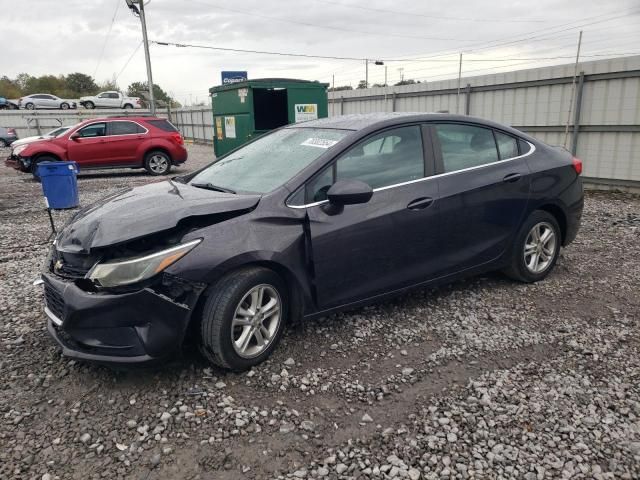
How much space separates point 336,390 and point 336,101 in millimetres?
13868

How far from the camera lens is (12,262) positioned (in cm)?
555

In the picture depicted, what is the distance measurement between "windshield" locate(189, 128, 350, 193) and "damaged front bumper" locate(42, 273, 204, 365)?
1.00m

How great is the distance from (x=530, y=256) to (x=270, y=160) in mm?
2549

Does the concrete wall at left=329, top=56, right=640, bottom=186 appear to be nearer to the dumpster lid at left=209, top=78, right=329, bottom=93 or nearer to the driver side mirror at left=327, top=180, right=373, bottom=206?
the dumpster lid at left=209, top=78, right=329, bottom=93

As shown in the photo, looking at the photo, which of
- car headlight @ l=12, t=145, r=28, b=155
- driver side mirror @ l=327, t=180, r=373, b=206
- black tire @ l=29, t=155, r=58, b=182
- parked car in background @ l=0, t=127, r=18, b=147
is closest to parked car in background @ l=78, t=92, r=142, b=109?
parked car in background @ l=0, t=127, r=18, b=147

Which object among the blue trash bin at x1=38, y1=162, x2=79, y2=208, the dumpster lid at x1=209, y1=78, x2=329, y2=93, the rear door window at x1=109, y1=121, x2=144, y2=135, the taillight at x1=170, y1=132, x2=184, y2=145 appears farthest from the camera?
the taillight at x1=170, y1=132, x2=184, y2=145

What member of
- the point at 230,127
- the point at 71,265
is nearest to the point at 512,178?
the point at 71,265

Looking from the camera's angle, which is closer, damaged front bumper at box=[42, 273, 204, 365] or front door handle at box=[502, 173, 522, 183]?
damaged front bumper at box=[42, 273, 204, 365]

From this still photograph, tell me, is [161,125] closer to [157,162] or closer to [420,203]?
[157,162]

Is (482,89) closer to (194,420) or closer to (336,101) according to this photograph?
(336,101)

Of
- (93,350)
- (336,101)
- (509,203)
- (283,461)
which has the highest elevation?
(336,101)

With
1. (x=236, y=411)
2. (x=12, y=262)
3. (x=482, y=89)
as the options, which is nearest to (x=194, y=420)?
(x=236, y=411)

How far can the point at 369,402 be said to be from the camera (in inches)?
111

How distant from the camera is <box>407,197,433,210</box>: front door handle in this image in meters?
3.60
